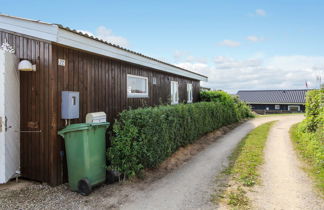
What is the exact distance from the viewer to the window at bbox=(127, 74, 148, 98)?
7.26m

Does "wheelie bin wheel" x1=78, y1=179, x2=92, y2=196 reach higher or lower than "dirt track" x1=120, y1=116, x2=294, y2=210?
higher

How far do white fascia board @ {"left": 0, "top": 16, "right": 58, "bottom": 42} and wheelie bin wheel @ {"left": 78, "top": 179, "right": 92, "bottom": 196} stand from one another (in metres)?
2.96

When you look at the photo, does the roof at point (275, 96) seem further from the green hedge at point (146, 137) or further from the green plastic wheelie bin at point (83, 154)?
the green plastic wheelie bin at point (83, 154)

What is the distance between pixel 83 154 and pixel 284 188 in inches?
171

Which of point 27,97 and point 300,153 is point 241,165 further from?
point 27,97

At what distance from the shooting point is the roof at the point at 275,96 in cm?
3508

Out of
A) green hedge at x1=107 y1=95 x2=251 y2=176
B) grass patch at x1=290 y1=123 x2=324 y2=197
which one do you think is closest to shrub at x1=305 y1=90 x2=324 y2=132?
grass patch at x1=290 y1=123 x2=324 y2=197

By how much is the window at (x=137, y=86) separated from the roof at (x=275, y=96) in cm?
3410

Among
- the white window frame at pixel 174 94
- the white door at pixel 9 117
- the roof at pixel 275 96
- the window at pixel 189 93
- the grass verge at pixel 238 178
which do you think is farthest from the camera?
the roof at pixel 275 96

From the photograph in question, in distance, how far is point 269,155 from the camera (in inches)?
273

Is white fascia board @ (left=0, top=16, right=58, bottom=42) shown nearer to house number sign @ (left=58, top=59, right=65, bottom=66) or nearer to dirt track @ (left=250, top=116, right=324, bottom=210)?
house number sign @ (left=58, top=59, right=65, bottom=66)

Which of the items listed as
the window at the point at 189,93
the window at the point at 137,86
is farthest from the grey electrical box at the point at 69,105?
the window at the point at 189,93

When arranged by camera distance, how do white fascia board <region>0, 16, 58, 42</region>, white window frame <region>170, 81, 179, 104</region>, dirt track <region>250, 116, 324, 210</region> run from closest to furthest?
dirt track <region>250, 116, 324, 210</region> < white fascia board <region>0, 16, 58, 42</region> < white window frame <region>170, 81, 179, 104</region>

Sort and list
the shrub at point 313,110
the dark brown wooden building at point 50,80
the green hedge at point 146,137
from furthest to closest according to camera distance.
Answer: the shrub at point 313,110, the green hedge at point 146,137, the dark brown wooden building at point 50,80
